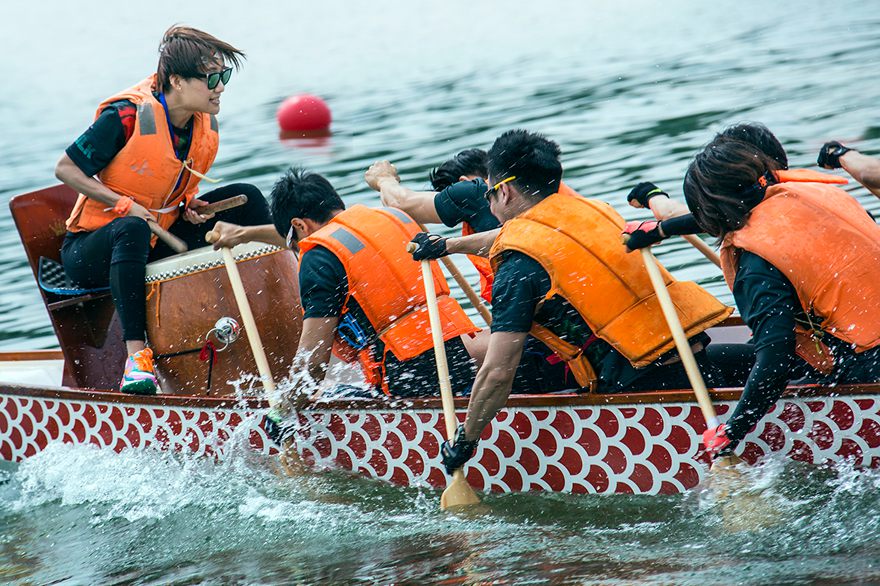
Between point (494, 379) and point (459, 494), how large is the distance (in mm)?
633

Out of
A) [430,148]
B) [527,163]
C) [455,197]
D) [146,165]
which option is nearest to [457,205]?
[455,197]

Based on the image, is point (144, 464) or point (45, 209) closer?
point (144, 464)

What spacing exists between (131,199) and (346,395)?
1.56m

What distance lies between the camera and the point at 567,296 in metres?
4.44

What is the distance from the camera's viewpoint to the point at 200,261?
5.82 metres

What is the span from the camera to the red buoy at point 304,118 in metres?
16.1

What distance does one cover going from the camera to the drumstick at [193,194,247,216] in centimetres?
609

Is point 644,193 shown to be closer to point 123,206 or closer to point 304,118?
point 123,206

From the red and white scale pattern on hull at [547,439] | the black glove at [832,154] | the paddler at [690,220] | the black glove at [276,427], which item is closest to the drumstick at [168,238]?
the red and white scale pattern on hull at [547,439]

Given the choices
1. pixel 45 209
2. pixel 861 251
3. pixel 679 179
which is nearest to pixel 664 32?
pixel 679 179

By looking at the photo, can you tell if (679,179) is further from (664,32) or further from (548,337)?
(664,32)

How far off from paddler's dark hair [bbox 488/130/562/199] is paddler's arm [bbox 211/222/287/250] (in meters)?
1.54

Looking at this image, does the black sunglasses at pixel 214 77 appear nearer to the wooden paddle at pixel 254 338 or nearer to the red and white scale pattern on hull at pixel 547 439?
the wooden paddle at pixel 254 338

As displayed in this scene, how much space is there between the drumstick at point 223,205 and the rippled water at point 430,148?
131cm
